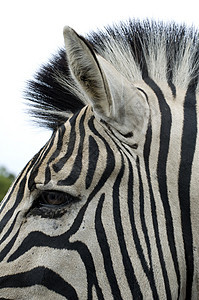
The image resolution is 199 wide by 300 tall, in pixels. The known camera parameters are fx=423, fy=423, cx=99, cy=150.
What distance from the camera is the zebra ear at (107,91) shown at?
321 cm

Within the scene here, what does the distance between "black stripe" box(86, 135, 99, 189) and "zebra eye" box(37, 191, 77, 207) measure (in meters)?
0.17

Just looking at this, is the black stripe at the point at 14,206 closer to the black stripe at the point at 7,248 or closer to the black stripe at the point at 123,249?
the black stripe at the point at 7,248

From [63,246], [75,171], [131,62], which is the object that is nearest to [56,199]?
[75,171]

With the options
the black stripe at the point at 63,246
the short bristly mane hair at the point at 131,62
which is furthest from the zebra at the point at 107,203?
the short bristly mane hair at the point at 131,62

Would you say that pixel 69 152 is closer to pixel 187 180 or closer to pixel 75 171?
pixel 75 171

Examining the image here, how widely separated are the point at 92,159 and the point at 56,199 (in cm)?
41

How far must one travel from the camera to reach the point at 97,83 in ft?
10.8

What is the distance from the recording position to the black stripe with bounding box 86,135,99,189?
3.21m

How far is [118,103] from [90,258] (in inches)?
47.3

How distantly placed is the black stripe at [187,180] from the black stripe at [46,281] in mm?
891

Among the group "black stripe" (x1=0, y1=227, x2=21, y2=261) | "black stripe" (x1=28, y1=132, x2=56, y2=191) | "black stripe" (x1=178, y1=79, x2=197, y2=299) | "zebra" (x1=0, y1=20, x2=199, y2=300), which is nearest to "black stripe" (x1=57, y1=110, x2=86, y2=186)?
"zebra" (x1=0, y1=20, x2=199, y2=300)

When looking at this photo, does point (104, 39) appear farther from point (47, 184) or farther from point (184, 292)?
point (184, 292)

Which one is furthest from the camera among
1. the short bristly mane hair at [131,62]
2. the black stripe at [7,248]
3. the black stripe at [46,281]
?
the short bristly mane hair at [131,62]

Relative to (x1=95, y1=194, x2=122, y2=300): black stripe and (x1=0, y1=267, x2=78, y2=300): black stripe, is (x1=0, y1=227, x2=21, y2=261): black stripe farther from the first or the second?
(x1=95, y1=194, x2=122, y2=300): black stripe
